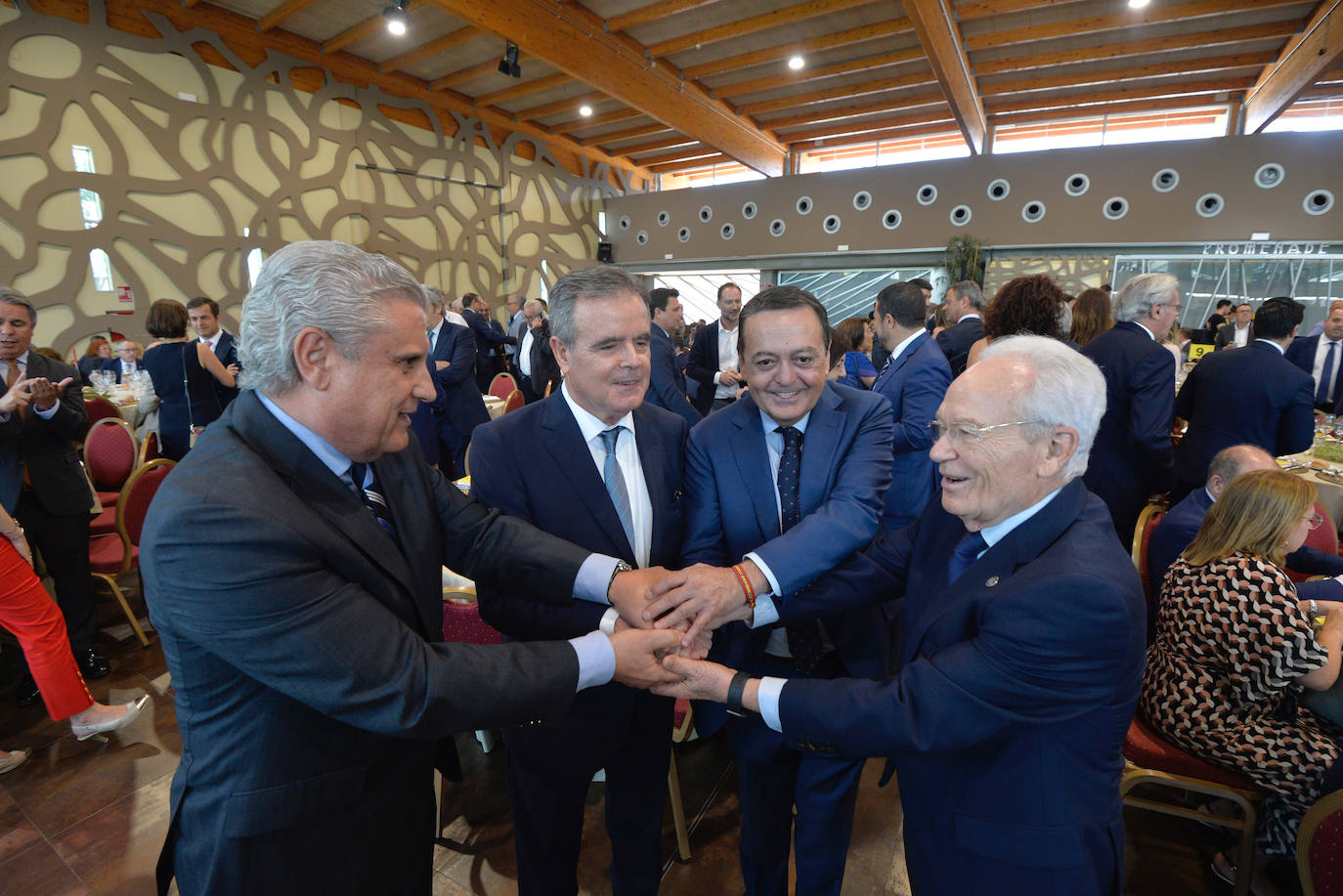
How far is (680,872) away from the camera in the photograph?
215cm

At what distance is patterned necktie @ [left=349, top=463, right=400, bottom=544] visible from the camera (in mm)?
1230

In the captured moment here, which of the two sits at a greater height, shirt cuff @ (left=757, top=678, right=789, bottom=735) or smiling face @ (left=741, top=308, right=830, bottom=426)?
smiling face @ (left=741, top=308, right=830, bottom=426)

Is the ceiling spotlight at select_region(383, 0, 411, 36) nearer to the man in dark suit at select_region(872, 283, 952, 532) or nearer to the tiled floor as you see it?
the man in dark suit at select_region(872, 283, 952, 532)

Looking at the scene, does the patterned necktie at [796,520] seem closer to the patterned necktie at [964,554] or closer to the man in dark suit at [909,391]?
the patterned necktie at [964,554]

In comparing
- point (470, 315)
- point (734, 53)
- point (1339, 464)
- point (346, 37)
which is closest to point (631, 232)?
point (734, 53)

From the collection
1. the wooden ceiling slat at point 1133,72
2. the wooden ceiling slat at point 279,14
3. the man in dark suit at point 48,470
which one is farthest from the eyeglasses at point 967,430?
the wooden ceiling slat at point 1133,72

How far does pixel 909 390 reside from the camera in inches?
127

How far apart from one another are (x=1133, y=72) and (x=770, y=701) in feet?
38.8

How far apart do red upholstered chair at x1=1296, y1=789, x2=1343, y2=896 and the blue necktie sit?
666 centimetres

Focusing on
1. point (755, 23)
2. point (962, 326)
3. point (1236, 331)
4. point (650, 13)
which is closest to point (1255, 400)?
point (962, 326)

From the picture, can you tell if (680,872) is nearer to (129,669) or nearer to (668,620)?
(668,620)

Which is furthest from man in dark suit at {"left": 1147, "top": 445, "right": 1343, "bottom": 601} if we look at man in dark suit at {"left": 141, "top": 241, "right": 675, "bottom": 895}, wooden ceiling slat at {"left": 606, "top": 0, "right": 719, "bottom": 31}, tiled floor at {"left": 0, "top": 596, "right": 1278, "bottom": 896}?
wooden ceiling slat at {"left": 606, "top": 0, "right": 719, "bottom": 31}

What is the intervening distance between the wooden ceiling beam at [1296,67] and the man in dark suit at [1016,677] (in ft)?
31.0

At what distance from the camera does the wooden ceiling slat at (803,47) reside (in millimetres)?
8195
